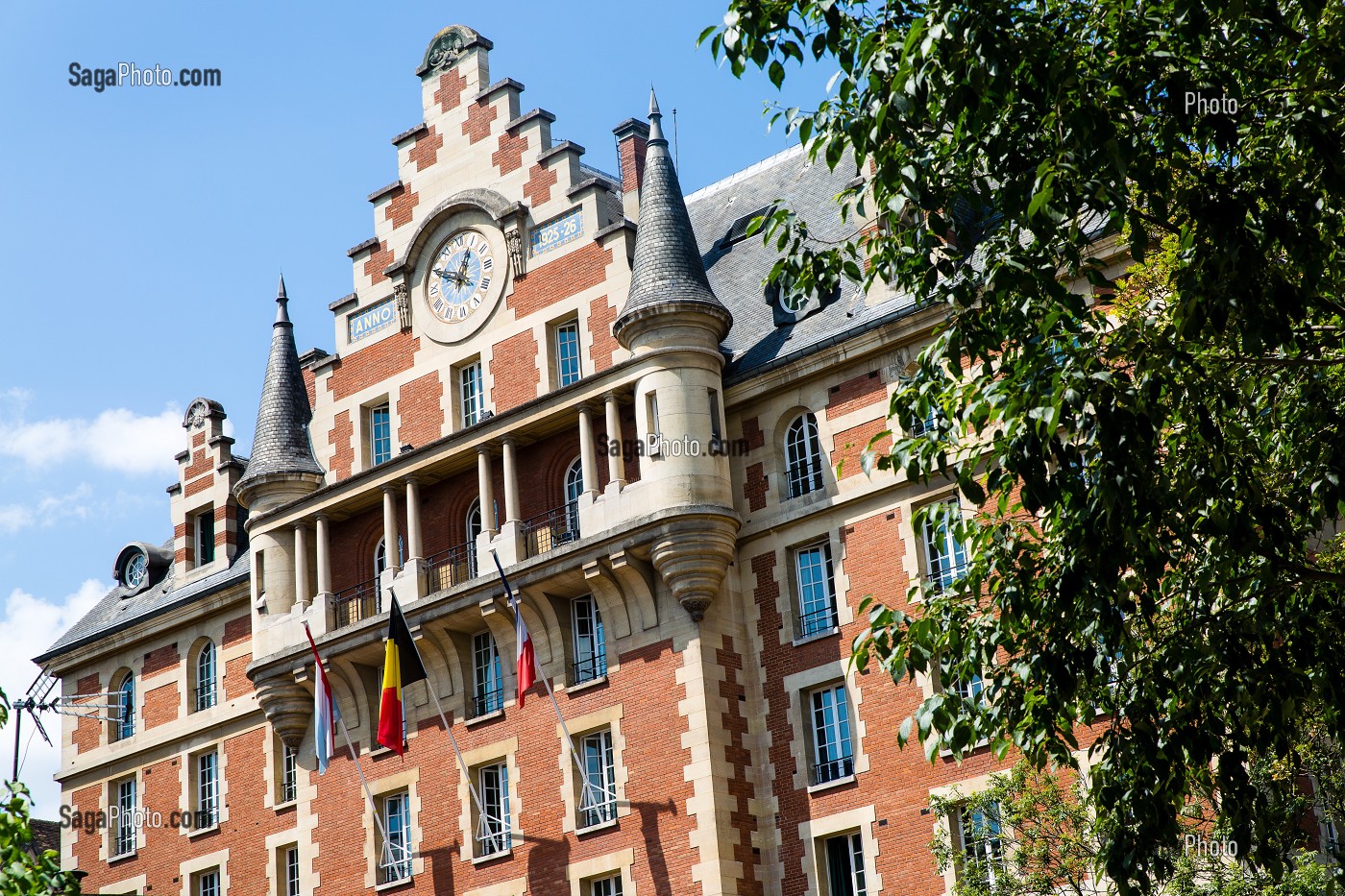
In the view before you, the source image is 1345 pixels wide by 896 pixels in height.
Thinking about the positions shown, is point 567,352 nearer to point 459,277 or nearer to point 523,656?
point 459,277

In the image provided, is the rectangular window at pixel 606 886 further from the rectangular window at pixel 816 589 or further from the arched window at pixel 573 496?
the arched window at pixel 573 496

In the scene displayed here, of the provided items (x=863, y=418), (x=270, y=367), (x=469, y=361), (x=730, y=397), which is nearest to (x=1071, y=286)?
(x=863, y=418)

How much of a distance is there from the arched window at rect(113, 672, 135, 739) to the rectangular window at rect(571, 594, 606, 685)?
15.4 m

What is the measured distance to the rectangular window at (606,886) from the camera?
36.3 metres

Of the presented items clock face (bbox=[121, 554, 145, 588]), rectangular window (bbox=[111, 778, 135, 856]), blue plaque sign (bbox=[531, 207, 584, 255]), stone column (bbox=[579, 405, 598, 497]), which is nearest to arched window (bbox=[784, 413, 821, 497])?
stone column (bbox=[579, 405, 598, 497])

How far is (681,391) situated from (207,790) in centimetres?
1700

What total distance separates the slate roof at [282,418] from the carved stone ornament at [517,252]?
668 centimetres

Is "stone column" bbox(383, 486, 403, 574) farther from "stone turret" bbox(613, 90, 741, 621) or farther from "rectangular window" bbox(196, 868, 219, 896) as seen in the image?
"rectangular window" bbox(196, 868, 219, 896)

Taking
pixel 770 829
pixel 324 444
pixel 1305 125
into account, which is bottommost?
pixel 770 829

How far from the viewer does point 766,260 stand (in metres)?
40.9

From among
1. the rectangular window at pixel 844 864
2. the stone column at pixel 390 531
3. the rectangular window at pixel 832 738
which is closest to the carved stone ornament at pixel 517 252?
the stone column at pixel 390 531

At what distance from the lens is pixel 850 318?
121 feet

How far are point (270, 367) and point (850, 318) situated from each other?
50.5 ft

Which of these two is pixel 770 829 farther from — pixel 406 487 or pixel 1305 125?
pixel 1305 125
